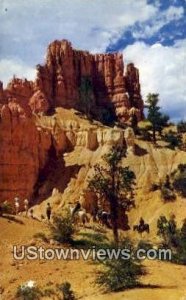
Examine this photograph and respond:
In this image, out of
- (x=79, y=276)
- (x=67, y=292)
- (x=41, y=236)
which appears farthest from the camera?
(x=41, y=236)

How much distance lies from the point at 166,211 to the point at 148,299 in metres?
22.2

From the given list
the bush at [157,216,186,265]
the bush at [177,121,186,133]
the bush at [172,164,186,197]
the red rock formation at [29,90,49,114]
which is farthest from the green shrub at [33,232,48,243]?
the red rock formation at [29,90,49,114]

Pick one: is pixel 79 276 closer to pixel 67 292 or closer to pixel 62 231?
pixel 67 292

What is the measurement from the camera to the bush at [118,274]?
15.8m

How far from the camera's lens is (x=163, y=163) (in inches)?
1665

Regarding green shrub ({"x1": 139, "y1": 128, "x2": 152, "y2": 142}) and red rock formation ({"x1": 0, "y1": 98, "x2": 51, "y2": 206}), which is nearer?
red rock formation ({"x1": 0, "y1": 98, "x2": 51, "y2": 206})

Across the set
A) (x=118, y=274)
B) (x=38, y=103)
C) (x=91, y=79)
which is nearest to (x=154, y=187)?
(x=38, y=103)

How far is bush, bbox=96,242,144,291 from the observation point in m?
15.8

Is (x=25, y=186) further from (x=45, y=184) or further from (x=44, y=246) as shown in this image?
(x=44, y=246)

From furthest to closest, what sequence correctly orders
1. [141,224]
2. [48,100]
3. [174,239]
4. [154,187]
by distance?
1. [48,100]
2. [154,187]
3. [141,224]
4. [174,239]

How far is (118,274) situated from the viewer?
52.5ft

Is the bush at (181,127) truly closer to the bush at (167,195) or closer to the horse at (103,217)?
the bush at (167,195)

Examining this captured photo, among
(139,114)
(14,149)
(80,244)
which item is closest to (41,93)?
(139,114)

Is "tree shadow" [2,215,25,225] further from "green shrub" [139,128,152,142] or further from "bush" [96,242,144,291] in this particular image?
"green shrub" [139,128,152,142]
